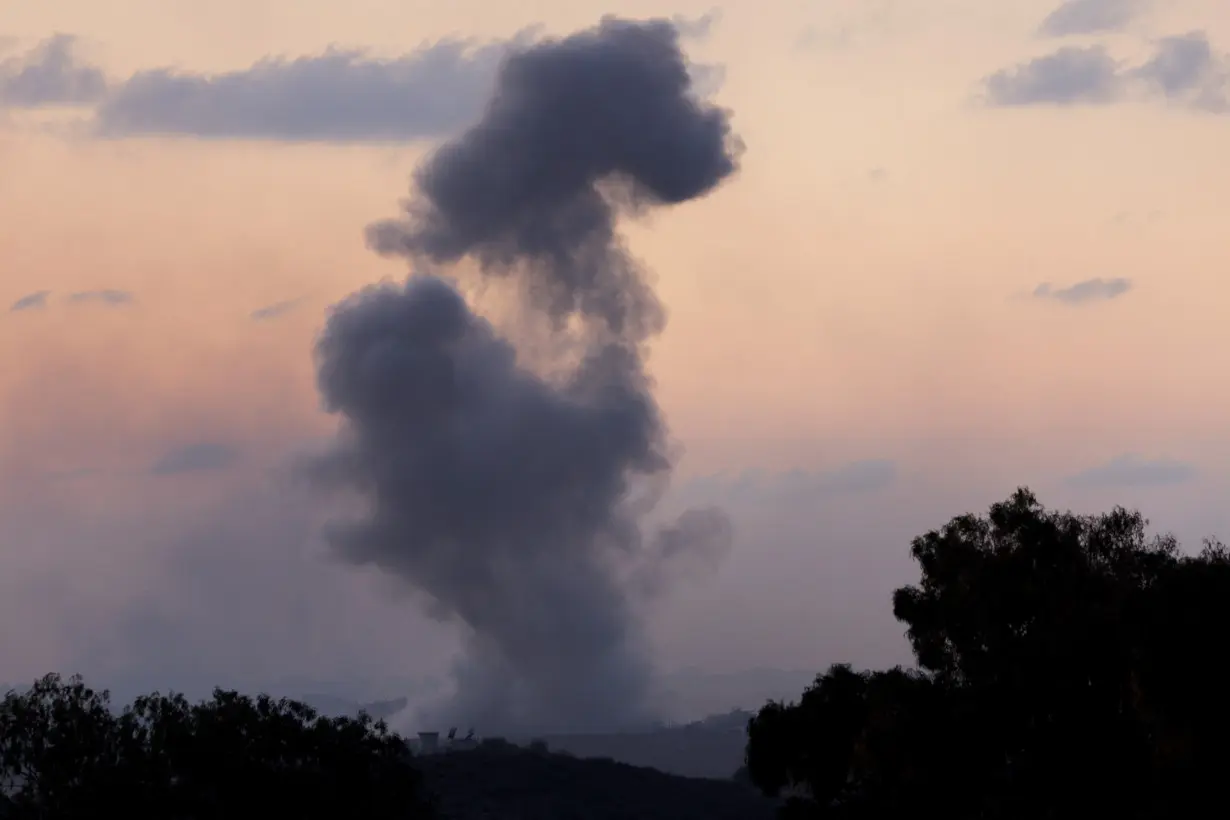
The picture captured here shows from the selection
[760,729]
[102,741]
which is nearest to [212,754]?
[102,741]

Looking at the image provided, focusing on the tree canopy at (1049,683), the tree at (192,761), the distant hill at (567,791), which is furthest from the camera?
the distant hill at (567,791)

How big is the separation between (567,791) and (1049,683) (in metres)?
101

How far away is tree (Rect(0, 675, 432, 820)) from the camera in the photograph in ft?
216

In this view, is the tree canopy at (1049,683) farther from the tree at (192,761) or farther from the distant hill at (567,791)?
the distant hill at (567,791)

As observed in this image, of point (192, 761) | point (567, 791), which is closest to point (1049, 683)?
point (192, 761)

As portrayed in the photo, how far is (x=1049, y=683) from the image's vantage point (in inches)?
2347

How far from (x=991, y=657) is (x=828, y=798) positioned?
56.0ft

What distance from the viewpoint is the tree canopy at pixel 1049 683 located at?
5138 cm

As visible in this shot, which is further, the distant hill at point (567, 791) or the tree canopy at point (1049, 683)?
the distant hill at point (567, 791)

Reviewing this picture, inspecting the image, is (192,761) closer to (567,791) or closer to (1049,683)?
(1049,683)

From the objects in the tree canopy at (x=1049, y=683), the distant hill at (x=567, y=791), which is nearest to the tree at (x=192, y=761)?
the tree canopy at (x=1049, y=683)

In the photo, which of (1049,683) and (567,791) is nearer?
(1049,683)

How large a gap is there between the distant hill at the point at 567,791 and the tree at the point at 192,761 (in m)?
65.2

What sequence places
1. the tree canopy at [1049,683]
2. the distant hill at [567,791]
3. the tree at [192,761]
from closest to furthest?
the tree canopy at [1049,683], the tree at [192,761], the distant hill at [567,791]
